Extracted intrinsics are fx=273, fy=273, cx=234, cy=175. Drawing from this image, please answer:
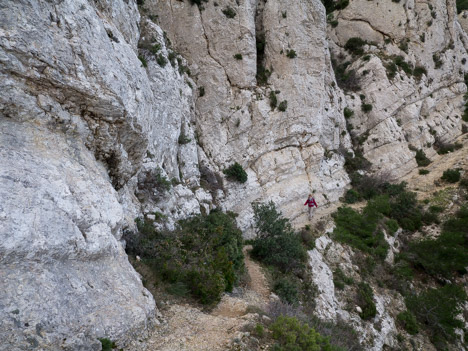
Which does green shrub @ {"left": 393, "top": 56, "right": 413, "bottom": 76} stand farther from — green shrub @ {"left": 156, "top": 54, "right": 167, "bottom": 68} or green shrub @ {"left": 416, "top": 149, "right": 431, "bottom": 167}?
green shrub @ {"left": 156, "top": 54, "right": 167, "bottom": 68}

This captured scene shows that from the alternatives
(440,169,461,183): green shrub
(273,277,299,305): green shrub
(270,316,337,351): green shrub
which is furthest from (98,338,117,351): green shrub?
(440,169,461,183): green shrub

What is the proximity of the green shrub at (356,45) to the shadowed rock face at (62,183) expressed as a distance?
79.8 ft

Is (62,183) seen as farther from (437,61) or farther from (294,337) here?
(437,61)

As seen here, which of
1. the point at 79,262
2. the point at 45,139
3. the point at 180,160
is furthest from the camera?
the point at 180,160

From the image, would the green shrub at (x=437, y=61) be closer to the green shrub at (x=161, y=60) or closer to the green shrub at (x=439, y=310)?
the green shrub at (x=439, y=310)

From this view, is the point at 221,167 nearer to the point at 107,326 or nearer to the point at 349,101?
the point at 107,326

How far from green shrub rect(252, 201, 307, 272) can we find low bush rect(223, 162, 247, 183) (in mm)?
2956

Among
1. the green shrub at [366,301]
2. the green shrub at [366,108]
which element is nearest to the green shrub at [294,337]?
the green shrub at [366,301]

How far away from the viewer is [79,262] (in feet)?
17.5

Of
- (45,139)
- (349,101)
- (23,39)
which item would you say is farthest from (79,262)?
A: (349,101)

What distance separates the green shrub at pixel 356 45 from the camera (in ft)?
82.7

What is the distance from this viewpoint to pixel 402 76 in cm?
2378

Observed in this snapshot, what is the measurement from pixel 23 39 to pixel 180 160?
323 inches

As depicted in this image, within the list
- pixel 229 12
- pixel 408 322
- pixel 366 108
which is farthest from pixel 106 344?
pixel 366 108
